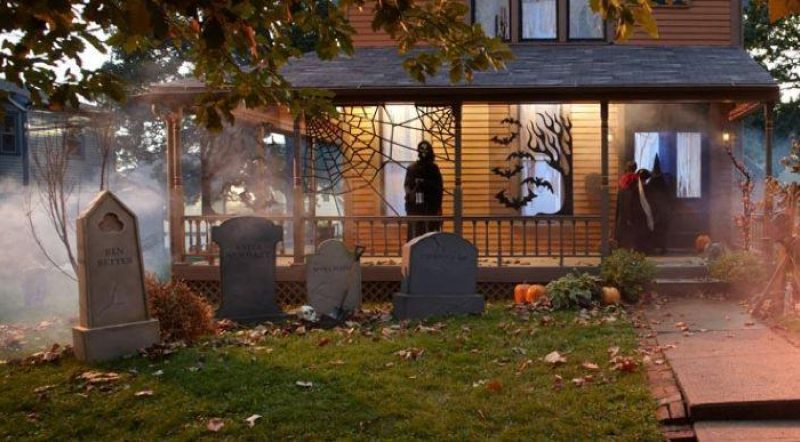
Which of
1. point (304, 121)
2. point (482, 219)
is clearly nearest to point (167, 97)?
point (304, 121)

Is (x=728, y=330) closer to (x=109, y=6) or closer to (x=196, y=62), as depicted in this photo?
(x=196, y=62)

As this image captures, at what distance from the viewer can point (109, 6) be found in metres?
4.42

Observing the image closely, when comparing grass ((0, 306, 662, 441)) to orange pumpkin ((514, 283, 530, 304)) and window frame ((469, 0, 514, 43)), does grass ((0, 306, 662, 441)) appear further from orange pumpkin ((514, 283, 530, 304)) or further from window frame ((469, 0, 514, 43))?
window frame ((469, 0, 514, 43))

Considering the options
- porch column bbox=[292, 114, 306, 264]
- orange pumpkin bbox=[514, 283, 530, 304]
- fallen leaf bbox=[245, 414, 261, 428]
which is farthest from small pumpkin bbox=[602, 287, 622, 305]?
fallen leaf bbox=[245, 414, 261, 428]

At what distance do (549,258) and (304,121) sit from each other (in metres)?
5.26

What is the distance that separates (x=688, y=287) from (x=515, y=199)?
4.79 metres

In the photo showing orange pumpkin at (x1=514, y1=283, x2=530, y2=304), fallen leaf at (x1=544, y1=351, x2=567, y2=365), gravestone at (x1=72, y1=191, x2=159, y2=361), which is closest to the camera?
fallen leaf at (x1=544, y1=351, x2=567, y2=365)

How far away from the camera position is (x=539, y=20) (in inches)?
699

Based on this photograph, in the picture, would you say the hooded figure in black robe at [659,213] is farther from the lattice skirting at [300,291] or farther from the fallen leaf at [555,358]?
the fallen leaf at [555,358]

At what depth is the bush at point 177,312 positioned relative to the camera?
30.6 feet

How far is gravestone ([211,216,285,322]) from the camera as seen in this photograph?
10.9 meters

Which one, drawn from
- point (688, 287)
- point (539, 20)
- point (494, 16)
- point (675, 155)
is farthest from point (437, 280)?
point (539, 20)

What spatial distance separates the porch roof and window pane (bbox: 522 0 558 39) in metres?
1.39

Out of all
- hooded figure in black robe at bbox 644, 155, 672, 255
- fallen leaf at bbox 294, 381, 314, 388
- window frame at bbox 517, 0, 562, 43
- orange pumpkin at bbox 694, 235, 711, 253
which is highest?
window frame at bbox 517, 0, 562, 43
